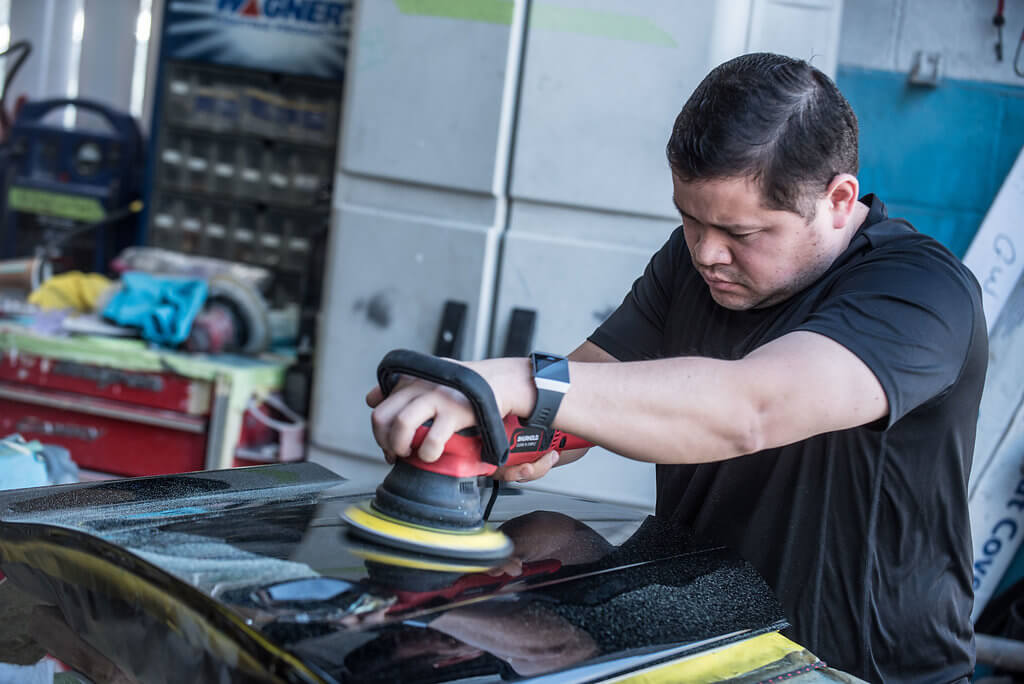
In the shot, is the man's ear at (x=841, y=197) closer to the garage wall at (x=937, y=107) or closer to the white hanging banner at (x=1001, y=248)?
the white hanging banner at (x=1001, y=248)

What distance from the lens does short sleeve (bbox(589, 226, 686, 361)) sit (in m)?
1.46

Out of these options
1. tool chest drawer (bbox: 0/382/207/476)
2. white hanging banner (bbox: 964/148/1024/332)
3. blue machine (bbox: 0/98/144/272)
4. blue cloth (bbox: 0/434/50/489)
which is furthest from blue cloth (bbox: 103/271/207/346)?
white hanging banner (bbox: 964/148/1024/332)

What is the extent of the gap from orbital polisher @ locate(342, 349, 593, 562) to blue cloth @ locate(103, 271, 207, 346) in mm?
1968

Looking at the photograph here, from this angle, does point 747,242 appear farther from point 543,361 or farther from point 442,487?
point 442,487

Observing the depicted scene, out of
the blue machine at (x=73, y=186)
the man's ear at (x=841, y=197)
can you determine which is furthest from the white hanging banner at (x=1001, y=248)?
the blue machine at (x=73, y=186)

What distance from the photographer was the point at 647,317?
58.0 inches

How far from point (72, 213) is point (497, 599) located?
129 inches

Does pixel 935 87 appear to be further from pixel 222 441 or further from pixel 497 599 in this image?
pixel 497 599

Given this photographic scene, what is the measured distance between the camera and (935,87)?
2.77 metres

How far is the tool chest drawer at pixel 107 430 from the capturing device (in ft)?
9.07

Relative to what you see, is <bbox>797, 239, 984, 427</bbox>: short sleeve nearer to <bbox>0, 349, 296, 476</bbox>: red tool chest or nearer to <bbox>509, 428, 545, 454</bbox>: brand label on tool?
<bbox>509, 428, 545, 454</bbox>: brand label on tool

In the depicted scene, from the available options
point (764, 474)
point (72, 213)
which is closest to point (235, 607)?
point (764, 474)

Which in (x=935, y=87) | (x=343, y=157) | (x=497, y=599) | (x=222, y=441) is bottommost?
(x=222, y=441)

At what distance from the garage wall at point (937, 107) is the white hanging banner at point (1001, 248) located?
142 millimetres
